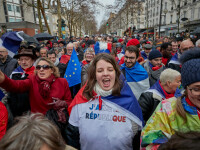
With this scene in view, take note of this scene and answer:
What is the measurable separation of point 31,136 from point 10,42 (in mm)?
4040

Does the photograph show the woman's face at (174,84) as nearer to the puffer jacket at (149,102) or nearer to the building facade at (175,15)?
the puffer jacket at (149,102)

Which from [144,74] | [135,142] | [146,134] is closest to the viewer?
[146,134]

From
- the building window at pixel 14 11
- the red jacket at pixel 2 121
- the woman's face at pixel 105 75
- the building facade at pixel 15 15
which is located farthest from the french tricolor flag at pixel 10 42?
the building window at pixel 14 11

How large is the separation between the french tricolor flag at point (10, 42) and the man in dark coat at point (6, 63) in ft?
0.87

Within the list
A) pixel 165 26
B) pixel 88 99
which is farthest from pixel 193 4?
pixel 88 99

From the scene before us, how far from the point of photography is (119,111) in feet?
6.03

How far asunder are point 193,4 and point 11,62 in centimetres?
3665

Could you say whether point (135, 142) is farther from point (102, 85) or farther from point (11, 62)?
point (11, 62)

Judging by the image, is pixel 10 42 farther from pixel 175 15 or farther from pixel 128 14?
pixel 175 15

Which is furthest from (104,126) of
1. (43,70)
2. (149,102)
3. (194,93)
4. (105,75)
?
(43,70)

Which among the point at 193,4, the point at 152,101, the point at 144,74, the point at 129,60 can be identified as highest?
the point at 193,4

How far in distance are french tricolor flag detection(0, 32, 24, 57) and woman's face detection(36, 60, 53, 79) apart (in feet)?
6.62

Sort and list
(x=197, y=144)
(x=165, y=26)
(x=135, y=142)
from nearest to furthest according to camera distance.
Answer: (x=197, y=144)
(x=135, y=142)
(x=165, y=26)

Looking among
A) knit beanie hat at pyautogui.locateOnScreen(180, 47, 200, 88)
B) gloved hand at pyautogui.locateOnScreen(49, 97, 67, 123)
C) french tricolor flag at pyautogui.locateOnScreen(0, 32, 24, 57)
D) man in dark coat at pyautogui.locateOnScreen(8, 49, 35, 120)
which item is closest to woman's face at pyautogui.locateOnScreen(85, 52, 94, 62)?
man in dark coat at pyautogui.locateOnScreen(8, 49, 35, 120)
